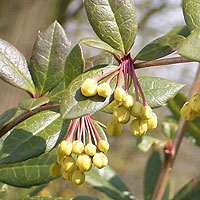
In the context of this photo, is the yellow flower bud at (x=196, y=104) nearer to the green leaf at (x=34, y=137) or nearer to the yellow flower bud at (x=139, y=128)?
the yellow flower bud at (x=139, y=128)

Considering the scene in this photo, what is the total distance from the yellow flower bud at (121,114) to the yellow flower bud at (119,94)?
2 centimetres

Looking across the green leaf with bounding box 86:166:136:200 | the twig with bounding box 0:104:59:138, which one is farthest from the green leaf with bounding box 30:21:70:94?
the green leaf with bounding box 86:166:136:200

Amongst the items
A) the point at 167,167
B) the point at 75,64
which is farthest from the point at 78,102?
the point at 167,167

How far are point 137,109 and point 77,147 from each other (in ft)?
0.46

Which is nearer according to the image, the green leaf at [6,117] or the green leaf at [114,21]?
the green leaf at [114,21]

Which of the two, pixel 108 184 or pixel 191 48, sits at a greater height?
pixel 191 48

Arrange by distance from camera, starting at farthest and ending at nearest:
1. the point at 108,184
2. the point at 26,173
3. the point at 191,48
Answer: the point at 108,184 < the point at 26,173 < the point at 191,48

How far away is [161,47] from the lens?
775 mm

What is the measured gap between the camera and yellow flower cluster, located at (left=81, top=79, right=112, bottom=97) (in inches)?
28.0

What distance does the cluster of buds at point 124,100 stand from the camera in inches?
28.5

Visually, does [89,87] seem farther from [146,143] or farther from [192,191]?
[146,143]

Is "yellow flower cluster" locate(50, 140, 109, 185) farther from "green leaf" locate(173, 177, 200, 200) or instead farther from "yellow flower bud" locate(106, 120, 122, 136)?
"green leaf" locate(173, 177, 200, 200)

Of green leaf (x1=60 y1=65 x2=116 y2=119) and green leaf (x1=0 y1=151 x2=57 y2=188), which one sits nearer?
green leaf (x1=60 y1=65 x2=116 y2=119)

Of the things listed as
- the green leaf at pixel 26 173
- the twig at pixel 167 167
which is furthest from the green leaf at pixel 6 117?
the twig at pixel 167 167
